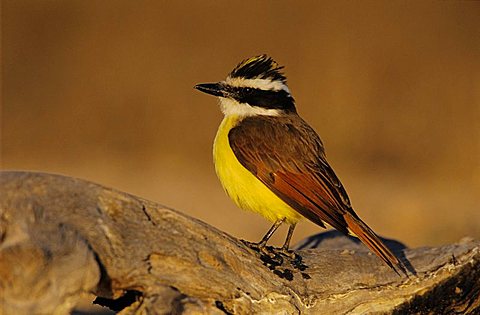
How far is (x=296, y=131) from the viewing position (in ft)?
24.7

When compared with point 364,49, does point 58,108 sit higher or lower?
lower

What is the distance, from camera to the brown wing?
6.89 m

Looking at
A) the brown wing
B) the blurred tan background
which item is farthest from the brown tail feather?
the blurred tan background

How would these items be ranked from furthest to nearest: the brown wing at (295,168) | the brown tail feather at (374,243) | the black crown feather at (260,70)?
the black crown feather at (260,70)
the brown wing at (295,168)
the brown tail feather at (374,243)

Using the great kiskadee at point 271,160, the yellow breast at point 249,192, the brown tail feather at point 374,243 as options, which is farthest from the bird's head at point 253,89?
the brown tail feather at point 374,243

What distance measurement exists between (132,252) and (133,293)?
0.73 feet

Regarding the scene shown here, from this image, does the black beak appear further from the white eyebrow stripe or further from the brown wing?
the brown wing

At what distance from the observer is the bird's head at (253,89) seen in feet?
25.2

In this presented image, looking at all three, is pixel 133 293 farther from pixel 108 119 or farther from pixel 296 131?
pixel 108 119

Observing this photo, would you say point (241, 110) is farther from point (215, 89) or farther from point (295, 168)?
point (295, 168)

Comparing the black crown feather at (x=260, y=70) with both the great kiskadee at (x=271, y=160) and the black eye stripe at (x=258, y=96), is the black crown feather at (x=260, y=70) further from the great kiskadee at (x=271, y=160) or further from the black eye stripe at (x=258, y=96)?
the black eye stripe at (x=258, y=96)

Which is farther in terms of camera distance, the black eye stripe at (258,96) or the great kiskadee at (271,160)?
the black eye stripe at (258,96)

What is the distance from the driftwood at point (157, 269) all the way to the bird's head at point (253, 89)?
5.10ft

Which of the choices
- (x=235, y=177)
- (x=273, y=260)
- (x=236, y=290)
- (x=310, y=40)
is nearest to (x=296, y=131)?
(x=235, y=177)
